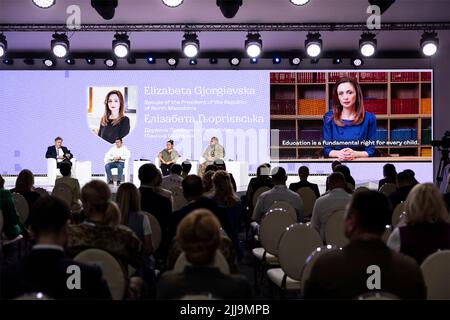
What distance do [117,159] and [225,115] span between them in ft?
9.27

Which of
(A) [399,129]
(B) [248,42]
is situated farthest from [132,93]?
(A) [399,129]

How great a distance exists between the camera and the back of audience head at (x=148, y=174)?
5438 millimetres

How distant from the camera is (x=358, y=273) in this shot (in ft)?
8.38

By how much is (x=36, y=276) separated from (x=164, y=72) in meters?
12.2

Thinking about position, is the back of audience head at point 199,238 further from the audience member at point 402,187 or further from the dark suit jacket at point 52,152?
the dark suit jacket at point 52,152

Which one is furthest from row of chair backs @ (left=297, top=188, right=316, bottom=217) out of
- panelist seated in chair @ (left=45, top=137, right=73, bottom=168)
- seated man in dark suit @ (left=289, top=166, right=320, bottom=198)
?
panelist seated in chair @ (left=45, top=137, right=73, bottom=168)

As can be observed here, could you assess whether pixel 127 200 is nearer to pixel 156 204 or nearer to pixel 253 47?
pixel 156 204

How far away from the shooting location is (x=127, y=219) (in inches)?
172

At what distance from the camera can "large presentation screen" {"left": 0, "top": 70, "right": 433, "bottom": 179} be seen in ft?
46.4

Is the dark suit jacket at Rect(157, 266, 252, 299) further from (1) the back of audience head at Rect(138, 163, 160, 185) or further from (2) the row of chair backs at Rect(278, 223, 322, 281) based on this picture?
(1) the back of audience head at Rect(138, 163, 160, 185)

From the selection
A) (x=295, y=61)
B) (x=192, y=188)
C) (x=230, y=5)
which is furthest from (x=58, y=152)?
(x=192, y=188)

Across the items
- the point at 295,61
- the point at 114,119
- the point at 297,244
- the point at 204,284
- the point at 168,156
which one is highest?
the point at 295,61

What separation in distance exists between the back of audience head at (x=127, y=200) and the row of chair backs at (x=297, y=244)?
3.77ft
